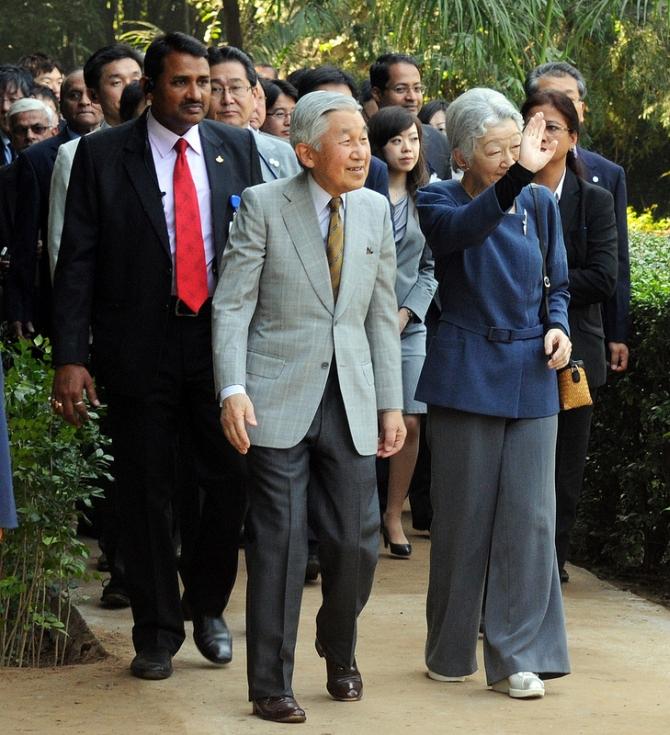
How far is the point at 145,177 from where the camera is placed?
5.77 meters

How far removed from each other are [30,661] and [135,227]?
182 cm

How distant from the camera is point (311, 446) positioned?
5297mm

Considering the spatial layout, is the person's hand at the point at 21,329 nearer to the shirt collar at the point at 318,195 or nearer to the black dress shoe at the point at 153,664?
the black dress shoe at the point at 153,664

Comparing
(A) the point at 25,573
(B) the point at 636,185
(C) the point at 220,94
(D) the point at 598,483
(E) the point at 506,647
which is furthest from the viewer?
(B) the point at 636,185

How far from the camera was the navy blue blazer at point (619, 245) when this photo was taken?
7.36 meters

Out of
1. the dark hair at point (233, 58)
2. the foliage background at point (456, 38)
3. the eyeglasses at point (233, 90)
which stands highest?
the foliage background at point (456, 38)

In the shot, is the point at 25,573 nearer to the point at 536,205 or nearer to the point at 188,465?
the point at 188,465

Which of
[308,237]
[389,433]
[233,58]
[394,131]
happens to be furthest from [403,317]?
[308,237]

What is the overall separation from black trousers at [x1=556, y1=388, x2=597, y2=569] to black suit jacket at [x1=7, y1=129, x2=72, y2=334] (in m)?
2.63

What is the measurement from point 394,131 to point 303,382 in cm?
315

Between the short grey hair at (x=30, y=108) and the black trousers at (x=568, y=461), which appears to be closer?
the black trousers at (x=568, y=461)

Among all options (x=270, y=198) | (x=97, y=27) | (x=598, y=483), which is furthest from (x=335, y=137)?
(x=97, y=27)

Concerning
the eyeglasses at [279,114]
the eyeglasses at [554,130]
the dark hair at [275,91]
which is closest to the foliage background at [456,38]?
the dark hair at [275,91]

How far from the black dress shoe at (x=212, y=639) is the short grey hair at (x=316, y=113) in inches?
72.2
